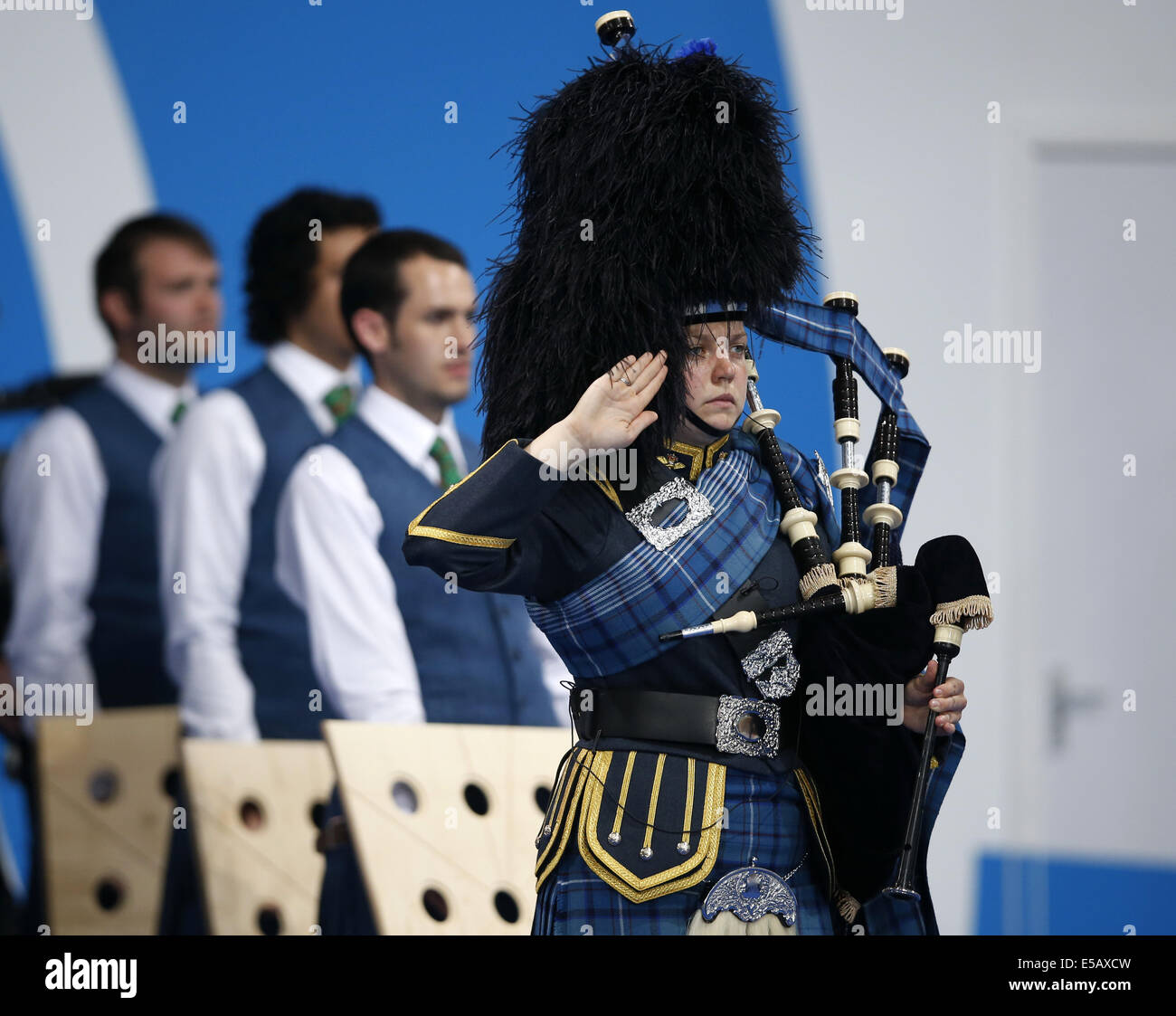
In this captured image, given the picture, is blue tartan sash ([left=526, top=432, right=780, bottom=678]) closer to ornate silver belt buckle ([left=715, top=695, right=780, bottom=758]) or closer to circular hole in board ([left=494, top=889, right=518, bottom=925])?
ornate silver belt buckle ([left=715, top=695, right=780, bottom=758])

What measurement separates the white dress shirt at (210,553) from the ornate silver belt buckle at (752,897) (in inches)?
69.7

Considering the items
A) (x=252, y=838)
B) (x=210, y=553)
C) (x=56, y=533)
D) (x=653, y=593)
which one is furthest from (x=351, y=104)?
(x=653, y=593)

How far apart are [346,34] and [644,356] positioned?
81.6 inches

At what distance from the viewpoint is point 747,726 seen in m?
2.01

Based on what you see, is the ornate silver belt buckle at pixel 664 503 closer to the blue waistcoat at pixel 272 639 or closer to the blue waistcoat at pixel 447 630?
the blue waistcoat at pixel 447 630

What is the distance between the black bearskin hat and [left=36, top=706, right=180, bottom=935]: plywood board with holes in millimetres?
1739

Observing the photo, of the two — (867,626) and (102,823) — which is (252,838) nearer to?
(102,823)

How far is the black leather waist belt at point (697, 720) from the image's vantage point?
197cm

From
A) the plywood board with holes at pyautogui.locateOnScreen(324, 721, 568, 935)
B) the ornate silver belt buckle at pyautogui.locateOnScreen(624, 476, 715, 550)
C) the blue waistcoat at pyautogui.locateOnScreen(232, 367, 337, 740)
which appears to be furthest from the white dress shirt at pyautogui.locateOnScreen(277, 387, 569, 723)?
the ornate silver belt buckle at pyautogui.locateOnScreen(624, 476, 715, 550)

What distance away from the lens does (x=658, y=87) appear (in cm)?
205

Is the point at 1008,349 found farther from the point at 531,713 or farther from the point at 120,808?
the point at 120,808

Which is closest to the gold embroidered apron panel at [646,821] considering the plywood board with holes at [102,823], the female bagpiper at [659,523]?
the female bagpiper at [659,523]

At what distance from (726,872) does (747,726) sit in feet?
0.70

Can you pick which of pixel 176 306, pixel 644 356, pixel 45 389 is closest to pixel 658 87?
pixel 644 356
